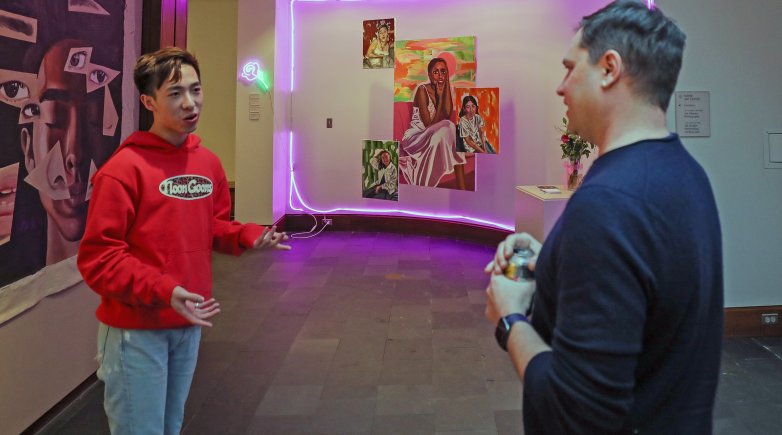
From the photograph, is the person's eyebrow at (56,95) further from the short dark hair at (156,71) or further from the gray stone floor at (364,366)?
the gray stone floor at (364,366)

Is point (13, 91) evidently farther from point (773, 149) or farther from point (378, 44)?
point (378, 44)

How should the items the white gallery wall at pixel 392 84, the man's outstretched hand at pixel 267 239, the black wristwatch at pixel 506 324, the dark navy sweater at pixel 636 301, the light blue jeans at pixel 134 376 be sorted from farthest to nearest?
the white gallery wall at pixel 392 84 → the man's outstretched hand at pixel 267 239 → the light blue jeans at pixel 134 376 → the black wristwatch at pixel 506 324 → the dark navy sweater at pixel 636 301

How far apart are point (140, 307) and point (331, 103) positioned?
19.5ft

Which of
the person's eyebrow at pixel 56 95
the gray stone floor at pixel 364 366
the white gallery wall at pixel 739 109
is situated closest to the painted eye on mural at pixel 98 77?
the person's eyebrow at pixel 56 95

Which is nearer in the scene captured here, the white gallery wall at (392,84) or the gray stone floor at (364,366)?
the gray stone floor at (364,366)

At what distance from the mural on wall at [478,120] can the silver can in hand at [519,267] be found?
17.2 ft

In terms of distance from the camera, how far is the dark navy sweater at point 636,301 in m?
0.75

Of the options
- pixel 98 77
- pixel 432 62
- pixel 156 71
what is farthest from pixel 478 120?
pixel 156 71

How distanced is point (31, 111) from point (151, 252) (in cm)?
115

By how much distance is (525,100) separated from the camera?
6.01m

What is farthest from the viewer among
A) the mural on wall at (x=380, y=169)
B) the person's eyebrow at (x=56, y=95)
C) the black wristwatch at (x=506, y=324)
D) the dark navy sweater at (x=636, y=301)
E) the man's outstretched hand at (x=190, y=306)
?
the mural on wall at (x=380, y=169)

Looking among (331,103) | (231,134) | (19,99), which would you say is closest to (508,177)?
(331,103)

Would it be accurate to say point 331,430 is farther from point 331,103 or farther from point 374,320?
point 331,103

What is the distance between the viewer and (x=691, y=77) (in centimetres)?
356
